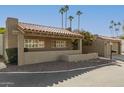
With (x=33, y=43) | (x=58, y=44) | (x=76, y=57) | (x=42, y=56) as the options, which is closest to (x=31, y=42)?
(x=33, y=43)

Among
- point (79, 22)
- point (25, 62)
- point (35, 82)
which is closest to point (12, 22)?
point (25, 62)

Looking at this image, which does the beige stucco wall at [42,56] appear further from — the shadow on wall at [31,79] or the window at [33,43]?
the shadow on wall at [31,79]

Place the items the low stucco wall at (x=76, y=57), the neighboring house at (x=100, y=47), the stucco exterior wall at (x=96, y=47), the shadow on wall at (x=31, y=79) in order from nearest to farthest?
the shadow on wall at (x=31, y=79)
the low stucco wall at (x=76, y=57)
the neighboring house at (x=100, y=47)
the stucco exterior wall at (x=96, y=47)

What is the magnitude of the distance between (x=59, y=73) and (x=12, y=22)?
26.1 feet

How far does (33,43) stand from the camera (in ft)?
76.2

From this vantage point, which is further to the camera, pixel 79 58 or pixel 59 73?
pixel 79 58

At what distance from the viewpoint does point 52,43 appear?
26031mm

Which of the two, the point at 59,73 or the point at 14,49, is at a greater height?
the point at 14,49

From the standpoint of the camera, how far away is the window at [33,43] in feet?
73.4

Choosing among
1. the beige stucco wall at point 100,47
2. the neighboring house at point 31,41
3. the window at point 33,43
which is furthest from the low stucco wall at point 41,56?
the beige stucco wall at point 100,47

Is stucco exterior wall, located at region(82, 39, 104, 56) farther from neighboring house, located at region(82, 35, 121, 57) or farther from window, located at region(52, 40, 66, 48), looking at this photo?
window, located at region(52, 40, 66, 48)

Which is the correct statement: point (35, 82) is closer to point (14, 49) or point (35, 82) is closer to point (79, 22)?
point (14, 49)

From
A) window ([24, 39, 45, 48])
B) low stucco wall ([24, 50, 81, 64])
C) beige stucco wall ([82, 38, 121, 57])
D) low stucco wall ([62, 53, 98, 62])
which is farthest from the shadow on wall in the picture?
beige stucco wall ([82, 38, 121, 57])
